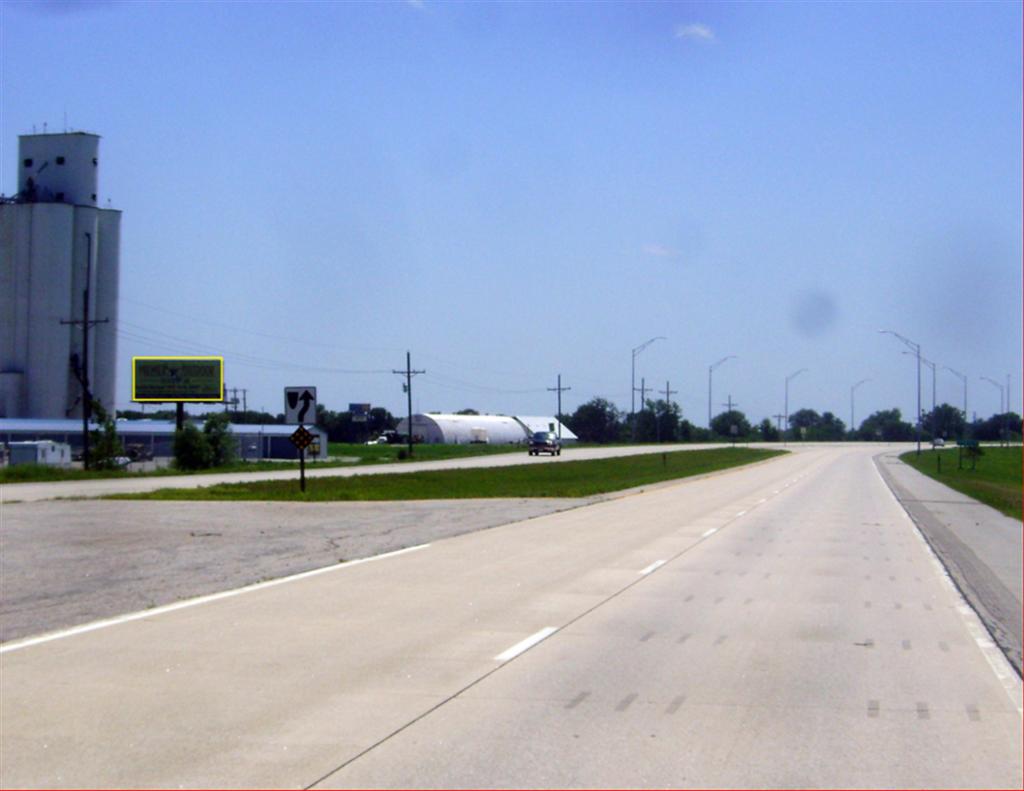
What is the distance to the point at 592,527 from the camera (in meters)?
27.2

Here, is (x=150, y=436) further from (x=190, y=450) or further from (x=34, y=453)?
(x=190, y=450)

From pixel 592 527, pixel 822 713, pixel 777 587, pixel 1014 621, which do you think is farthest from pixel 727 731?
pixel 592 527

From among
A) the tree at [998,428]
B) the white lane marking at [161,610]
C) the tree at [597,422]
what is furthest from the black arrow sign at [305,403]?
the tree at [597,422]

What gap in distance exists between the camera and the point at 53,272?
57.5 m

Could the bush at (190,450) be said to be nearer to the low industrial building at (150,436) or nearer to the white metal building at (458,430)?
the low industrial building at (150,436)

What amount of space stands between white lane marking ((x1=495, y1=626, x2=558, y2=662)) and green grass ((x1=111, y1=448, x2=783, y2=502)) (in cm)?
2608

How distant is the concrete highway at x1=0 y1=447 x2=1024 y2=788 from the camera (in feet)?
24.5

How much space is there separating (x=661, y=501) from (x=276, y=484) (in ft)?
50.9

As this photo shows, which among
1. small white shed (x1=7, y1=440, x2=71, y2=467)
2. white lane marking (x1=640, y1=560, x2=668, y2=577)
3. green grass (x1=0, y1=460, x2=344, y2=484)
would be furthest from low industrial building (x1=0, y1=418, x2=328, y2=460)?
white lane marking (x1=640, y1=560, x2=668, y2=577)

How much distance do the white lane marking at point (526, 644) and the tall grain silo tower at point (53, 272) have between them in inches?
1901

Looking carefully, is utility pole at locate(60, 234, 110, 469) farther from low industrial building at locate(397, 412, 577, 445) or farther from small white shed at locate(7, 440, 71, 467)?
low industrial building at locate(397, 412, 577, 445)

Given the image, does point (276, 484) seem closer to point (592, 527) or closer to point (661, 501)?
point (661, 501)

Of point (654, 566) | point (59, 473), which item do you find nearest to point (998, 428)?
point (59, 473)

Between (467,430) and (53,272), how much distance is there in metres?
96.7
